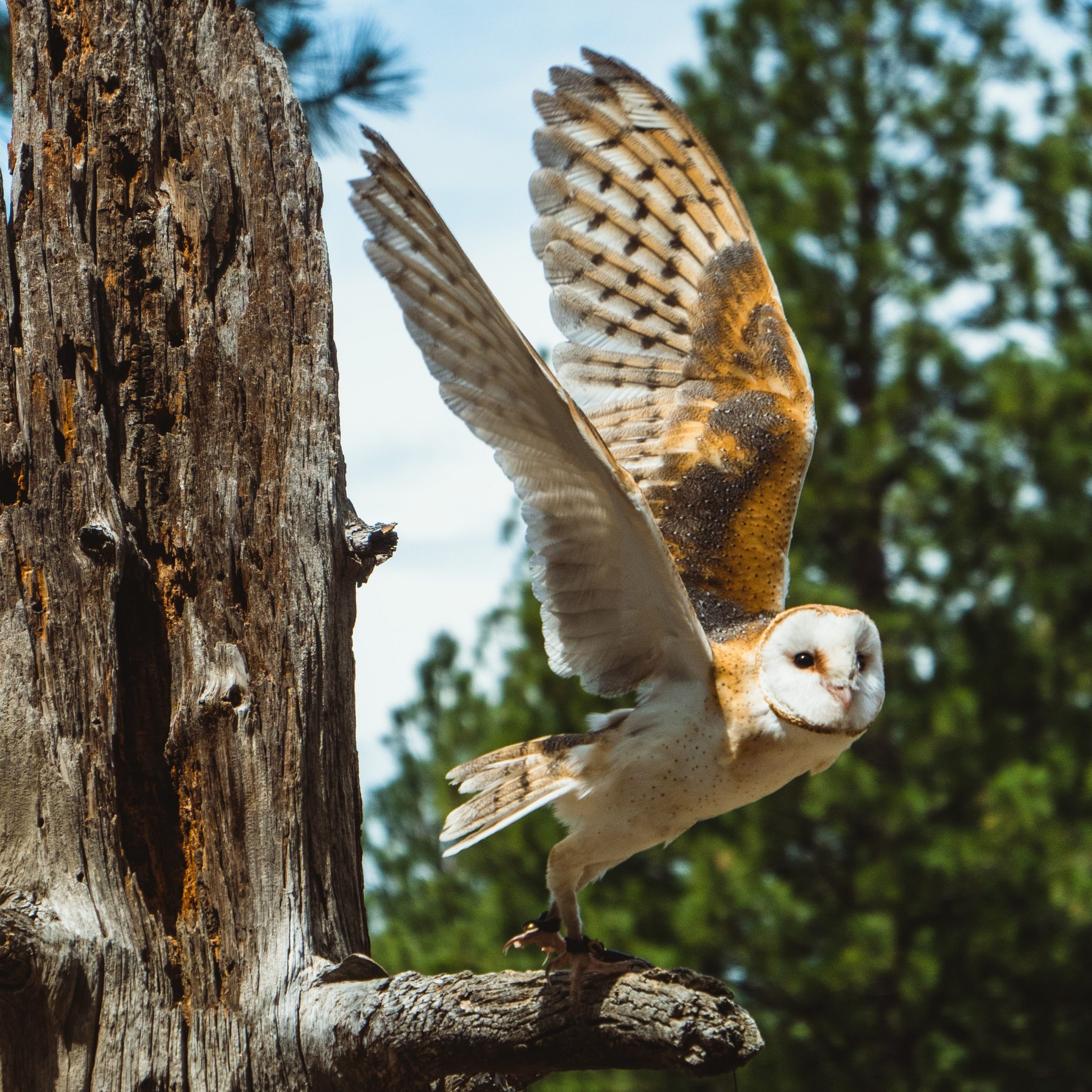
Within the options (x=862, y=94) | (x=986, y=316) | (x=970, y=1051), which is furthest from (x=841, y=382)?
(x=970, y=1051)

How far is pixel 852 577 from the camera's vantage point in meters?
8.91

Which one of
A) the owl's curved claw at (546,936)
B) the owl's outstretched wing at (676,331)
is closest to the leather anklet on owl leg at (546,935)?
the owl's curved claw at (546,936)

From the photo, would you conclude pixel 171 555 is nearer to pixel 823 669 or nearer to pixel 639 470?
pixel 823 669

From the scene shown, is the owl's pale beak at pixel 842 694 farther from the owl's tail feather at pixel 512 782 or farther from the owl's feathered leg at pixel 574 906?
the owl's feathered leg at pixel 574 906

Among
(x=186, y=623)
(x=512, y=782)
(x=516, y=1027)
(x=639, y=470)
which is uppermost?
(x=639, y=470)

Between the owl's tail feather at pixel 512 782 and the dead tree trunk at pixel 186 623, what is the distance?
1.22 feet

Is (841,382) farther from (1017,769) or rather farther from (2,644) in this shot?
(2,644)

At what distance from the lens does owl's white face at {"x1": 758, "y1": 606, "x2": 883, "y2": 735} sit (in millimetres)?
2611

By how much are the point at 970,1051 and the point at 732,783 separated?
660 cm

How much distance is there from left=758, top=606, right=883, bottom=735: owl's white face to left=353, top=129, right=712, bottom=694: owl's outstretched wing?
16cm

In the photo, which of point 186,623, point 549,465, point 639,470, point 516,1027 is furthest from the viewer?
point 639,470

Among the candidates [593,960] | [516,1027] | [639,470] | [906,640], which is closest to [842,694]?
[593,960]

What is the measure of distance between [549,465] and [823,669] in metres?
0.69

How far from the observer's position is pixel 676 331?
12.2ft
